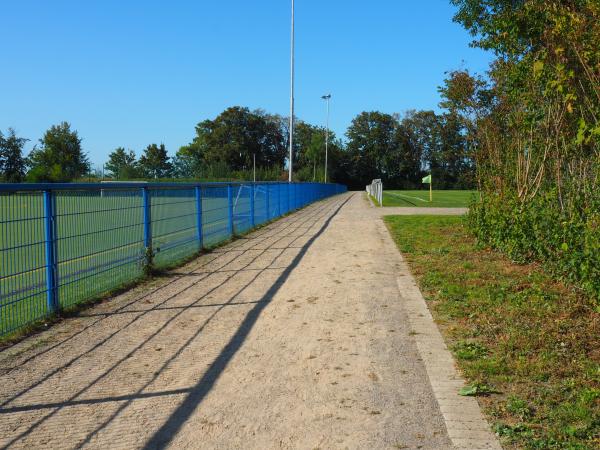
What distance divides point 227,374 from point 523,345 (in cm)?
260

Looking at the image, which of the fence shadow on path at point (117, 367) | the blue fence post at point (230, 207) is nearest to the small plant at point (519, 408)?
the fence shadow on path at point (117, 367)

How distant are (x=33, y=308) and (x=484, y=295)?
5172 mm

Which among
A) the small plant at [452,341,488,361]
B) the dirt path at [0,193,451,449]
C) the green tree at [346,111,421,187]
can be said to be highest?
the green tree at [346,111,421,187]

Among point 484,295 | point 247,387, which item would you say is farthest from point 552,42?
point 247,387

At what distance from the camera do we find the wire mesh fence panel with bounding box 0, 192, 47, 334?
219 inches

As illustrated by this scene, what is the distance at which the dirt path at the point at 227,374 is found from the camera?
363 centimetres

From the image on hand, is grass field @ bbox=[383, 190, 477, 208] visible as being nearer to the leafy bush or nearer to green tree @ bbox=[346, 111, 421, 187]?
the leafy bush

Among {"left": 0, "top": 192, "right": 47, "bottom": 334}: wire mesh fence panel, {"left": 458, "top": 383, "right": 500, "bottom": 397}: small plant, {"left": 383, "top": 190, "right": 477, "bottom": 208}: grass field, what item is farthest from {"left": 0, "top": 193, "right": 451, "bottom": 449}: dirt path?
{"left": 383, "top": 190, "right": 477, "bottom": 208}: grass field

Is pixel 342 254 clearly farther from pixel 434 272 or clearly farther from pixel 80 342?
pixel 80 342

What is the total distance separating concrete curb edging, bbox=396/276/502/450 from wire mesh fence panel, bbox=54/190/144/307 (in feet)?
12.8

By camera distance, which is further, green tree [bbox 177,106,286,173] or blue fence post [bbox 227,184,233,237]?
green tree [bbox 177,106,286,173]

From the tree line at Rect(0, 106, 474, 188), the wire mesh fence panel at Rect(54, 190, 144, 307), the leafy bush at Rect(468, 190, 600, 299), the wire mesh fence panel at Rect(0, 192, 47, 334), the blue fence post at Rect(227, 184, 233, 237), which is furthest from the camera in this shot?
the tree line at Rect(0, 106, 474, 188)

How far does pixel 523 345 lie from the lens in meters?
5.20

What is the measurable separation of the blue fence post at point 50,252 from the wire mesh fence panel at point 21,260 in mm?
52
